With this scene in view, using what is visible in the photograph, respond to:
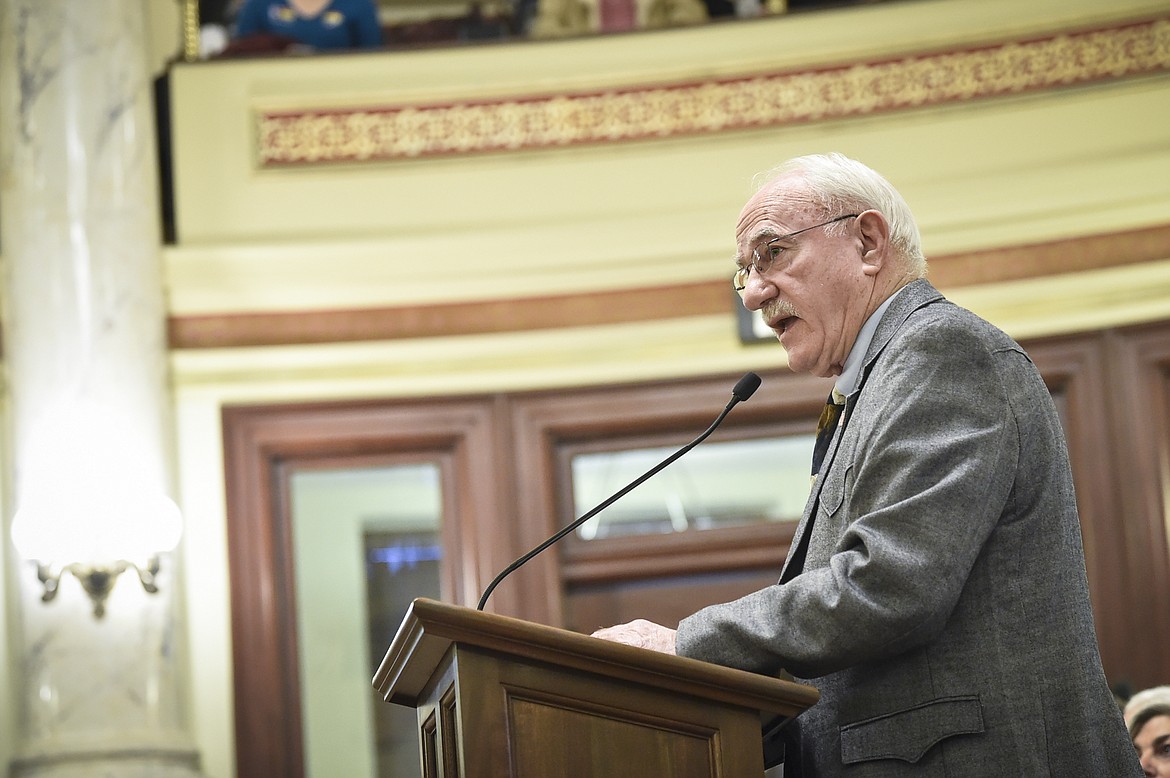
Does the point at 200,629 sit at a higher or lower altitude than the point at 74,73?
lower

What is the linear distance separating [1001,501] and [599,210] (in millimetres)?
3490

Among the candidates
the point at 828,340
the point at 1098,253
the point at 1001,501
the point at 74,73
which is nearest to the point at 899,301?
the point at 828,340

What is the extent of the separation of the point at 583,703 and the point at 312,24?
13.7 ft

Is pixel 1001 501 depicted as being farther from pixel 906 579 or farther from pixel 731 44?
pixel 731 44

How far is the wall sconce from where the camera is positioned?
4648 mm

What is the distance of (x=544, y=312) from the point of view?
5.29 meters

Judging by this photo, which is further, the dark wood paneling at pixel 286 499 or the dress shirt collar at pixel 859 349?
the dark wood paneling at pixel 286 499

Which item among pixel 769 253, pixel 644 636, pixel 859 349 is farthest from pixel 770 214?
pixel 644 636

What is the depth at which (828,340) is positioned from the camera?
2242 mm

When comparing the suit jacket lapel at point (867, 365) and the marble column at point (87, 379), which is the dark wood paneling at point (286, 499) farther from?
the suit jacket lapel at point (867, 365)

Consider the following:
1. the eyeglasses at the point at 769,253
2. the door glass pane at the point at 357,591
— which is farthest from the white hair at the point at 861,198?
the door glass pane at the point at 357,591

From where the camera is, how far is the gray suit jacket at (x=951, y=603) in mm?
1866

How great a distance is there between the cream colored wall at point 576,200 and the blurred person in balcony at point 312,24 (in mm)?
237

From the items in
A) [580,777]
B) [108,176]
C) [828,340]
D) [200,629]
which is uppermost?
[108,176]
